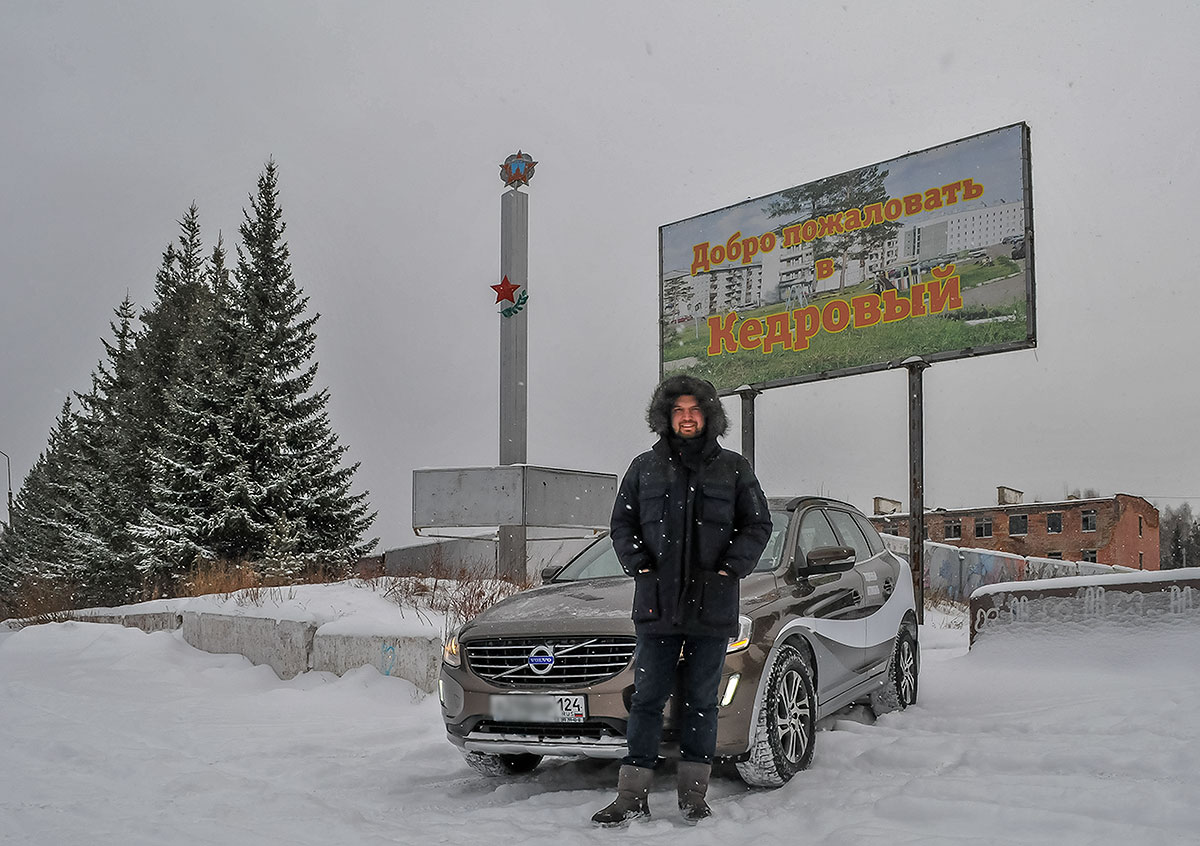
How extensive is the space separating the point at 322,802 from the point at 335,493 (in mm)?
20107

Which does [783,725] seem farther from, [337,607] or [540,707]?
[337,607]

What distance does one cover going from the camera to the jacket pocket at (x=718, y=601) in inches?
170

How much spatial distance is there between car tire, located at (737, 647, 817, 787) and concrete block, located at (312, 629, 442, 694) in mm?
3269

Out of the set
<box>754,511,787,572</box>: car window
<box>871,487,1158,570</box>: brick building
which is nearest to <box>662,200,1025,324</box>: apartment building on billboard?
<box>754,511,787,572</box>: car window

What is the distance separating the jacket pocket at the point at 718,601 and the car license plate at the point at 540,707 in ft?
2.42

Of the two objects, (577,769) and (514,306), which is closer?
(577,769)

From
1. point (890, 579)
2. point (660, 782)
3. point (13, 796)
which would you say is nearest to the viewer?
point (13, 796)

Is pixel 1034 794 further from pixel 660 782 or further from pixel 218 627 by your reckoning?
pixel 218 627

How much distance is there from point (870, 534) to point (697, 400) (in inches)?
121

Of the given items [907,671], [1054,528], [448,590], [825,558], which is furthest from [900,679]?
[1054,528]

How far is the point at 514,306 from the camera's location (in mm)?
17109

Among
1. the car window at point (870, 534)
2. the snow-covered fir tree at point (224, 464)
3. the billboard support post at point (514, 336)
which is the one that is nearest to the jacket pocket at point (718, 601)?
the car window at point (870, 534)

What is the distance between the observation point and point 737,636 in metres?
4.62

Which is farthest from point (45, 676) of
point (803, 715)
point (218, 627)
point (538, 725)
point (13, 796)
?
point (803, 715)
